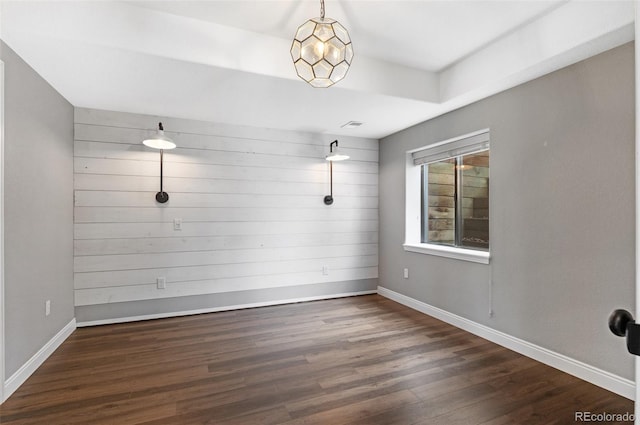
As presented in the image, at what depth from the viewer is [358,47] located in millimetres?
2639

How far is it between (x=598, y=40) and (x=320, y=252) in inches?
132

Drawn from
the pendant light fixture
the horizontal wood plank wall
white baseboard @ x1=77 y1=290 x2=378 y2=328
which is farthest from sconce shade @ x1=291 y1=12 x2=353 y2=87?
white baseboard @ x1=77 y1=290 x2=378 y2=328

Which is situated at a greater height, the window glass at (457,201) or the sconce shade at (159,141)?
the sconce shade at (159,141)

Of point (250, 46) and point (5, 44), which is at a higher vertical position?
point (250, 46)

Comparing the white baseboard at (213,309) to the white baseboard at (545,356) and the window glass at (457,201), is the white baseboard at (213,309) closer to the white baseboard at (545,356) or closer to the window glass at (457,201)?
the white baseboard at (545,356)

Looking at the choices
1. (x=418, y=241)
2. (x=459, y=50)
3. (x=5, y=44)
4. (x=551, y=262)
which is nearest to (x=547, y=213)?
(x=551, y=262)

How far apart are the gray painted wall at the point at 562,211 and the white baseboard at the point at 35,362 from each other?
12.2ft

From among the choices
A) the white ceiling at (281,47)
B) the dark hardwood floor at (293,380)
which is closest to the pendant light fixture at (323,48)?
the white ceiling at (281,47)

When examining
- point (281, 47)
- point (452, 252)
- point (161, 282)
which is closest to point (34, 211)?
point (161, 282)

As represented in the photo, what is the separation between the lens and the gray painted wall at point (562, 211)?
2.06 meters

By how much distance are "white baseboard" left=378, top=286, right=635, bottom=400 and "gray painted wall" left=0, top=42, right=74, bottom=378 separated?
3.72 m

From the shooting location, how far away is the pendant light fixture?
1.75 m

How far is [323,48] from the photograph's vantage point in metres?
1.78

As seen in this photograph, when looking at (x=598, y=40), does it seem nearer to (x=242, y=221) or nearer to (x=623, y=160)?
(x=623, y=160)
